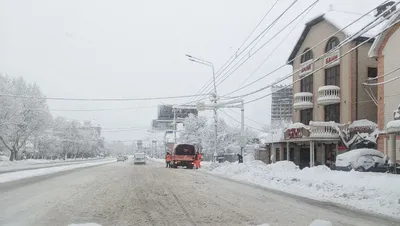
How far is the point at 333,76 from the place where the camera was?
35.2 m

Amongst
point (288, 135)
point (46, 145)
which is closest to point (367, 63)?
point (288, 135)

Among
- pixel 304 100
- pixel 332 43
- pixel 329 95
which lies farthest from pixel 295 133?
pixel 332 43

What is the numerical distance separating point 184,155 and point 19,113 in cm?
2556

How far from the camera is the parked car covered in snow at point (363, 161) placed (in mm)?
23750

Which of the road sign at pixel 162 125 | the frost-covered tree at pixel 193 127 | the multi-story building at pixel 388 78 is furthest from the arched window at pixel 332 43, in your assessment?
the road sign at pixel 162 125

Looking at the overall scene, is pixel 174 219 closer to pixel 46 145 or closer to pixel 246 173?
pixel 246 173

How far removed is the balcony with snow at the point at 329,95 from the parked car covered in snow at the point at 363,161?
9245mm

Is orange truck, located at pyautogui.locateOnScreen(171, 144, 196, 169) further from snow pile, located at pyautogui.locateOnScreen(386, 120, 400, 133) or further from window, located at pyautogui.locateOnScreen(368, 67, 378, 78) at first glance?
snow pile, located at pyautogui.locateOnScreen(386, 120, 400, 133)

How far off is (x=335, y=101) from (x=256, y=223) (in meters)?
26.4

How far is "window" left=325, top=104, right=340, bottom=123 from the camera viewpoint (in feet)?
113

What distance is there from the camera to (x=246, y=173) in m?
29.1

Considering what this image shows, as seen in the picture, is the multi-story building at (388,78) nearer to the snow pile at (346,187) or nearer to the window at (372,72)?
the window at (372,72)

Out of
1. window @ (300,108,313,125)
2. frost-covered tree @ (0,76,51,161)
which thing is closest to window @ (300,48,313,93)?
window @ (300,108,313,125)

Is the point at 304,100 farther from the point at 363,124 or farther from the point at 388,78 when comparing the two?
the point at 388,78
